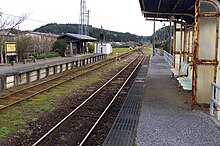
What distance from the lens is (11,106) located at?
28.9 ft

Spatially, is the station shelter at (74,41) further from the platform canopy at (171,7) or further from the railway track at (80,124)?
the railway track at (80,124)

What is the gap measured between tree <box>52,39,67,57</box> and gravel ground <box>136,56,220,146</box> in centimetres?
2673

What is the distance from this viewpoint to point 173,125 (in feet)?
20.2

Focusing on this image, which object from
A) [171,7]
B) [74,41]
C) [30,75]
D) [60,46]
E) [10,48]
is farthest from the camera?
[74,41]

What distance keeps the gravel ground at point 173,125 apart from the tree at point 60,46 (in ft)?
87.7

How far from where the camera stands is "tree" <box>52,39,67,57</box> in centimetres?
3476

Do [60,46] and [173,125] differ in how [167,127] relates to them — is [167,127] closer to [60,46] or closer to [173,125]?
[173,125]

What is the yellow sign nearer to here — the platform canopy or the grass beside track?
the grass beside track

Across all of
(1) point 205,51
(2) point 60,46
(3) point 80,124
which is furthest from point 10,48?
(1) point 205,51

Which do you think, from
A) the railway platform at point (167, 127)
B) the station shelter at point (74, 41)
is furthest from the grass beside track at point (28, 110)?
the station shelter at point (74, 41)

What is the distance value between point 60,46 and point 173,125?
30.0 metres

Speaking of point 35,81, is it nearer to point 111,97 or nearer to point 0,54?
point 111,97

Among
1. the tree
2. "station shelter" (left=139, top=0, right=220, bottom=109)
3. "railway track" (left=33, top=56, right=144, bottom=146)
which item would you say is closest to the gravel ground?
"station shelter" (left=139, top=0, right=220, bottom=109)

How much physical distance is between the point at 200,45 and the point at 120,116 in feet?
10.5
